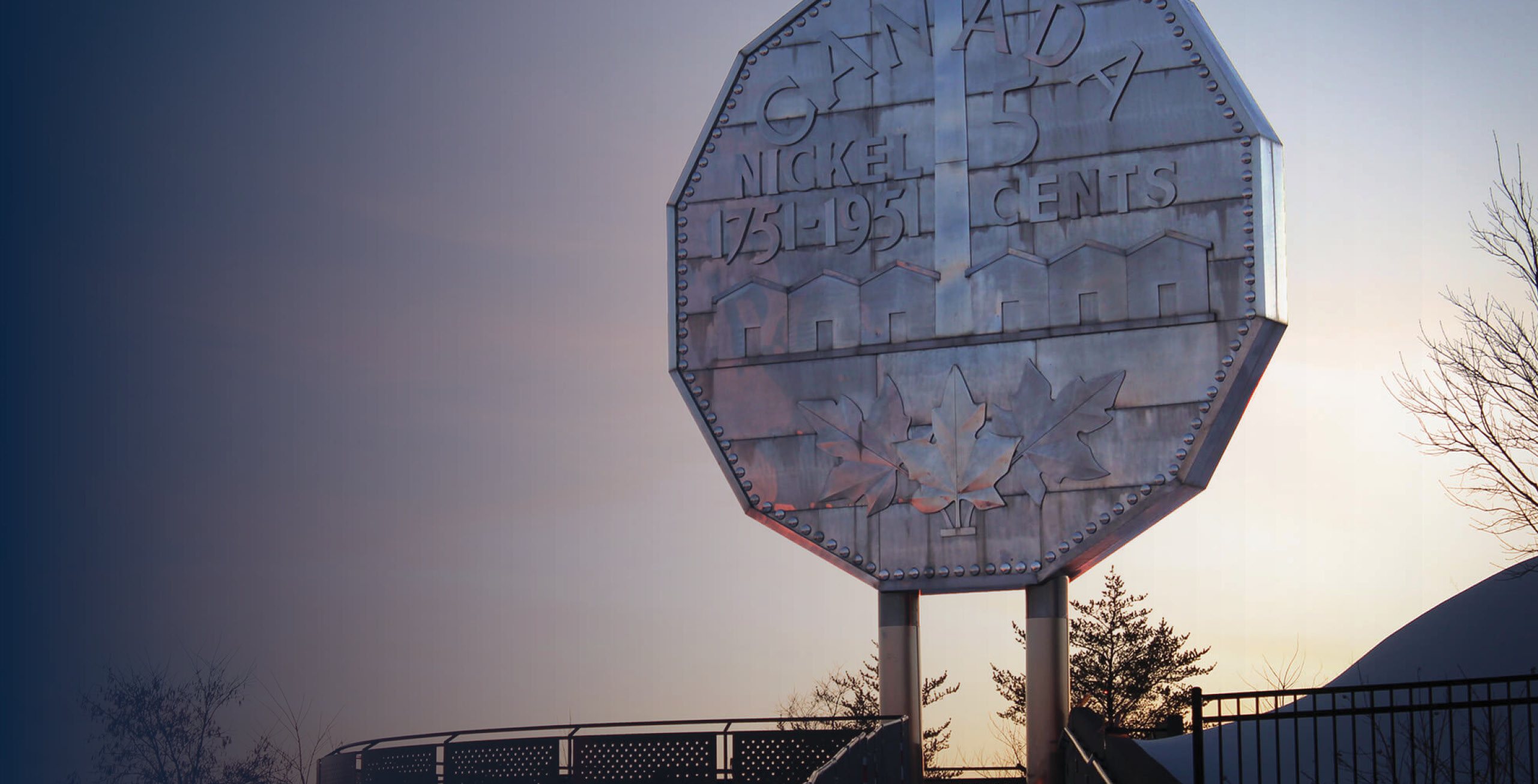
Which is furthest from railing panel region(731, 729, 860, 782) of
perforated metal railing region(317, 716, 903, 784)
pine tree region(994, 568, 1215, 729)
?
pine tree region(994, 568, 1215, 729)

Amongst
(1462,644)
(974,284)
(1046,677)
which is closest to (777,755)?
(1046,677)

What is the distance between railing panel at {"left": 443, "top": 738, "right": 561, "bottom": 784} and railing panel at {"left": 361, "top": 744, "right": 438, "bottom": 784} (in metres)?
0.21

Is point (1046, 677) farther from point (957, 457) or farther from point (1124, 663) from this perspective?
point (1124, 663)

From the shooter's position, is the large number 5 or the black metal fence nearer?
the black metal fence

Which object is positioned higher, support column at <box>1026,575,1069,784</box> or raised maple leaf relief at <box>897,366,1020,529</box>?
raised maple leaf relief at <box>897,366,1020,529</box>

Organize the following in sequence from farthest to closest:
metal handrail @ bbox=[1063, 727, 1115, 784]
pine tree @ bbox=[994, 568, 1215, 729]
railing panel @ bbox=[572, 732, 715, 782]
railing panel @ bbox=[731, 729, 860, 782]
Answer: pine tree @ bbox=[994, 568, 1215, 729] → railing panel @ bbox=[572, 732, 715, 782] → railing panel @ bbox=[731, 729, 860, 782] → metal handrail @ bbox=[1063, 727, 1115, 784]

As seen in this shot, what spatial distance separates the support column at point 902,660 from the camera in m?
Answer: 17.3

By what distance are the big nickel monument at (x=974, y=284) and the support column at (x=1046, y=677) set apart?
0.03 metres

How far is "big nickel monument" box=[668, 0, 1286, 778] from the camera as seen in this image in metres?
16.4

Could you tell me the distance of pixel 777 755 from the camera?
17.3 meters

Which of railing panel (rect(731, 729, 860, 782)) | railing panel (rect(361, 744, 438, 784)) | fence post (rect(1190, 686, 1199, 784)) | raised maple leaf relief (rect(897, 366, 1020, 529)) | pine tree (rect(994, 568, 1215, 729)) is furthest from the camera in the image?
pine tree (rect(994, 568, 1215, 729))

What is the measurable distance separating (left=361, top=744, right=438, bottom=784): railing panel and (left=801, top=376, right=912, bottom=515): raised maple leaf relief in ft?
17.3

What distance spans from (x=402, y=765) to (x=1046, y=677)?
283 inches

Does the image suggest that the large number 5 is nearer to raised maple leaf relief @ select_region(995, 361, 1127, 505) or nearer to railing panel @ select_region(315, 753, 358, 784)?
raised maple leaf relief @ select_region(995, 361, 1127, 505)
